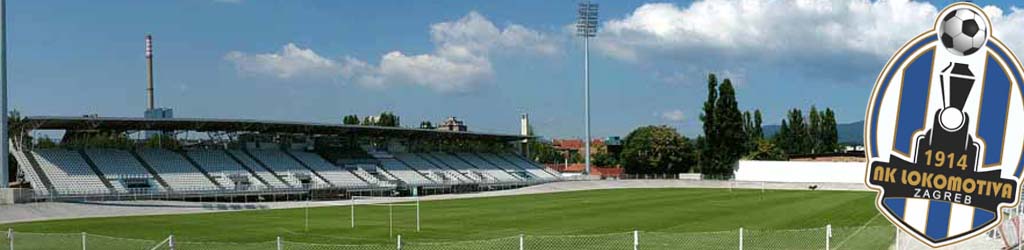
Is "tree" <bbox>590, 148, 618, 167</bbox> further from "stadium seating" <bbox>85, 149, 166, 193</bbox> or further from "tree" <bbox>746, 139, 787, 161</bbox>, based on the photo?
"stadium seating" <bbox>85, 149, 166, 193</bbox>

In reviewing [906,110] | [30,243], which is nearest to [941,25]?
[906,110]

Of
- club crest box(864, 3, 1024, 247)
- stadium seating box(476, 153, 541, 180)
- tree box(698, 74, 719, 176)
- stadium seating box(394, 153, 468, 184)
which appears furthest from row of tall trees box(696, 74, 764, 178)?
club crest box(864, 3, 1024, 247)

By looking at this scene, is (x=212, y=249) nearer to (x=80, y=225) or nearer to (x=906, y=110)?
(x=80, y=225)

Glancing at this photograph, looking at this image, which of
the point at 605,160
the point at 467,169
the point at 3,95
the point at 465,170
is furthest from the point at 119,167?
the point at 605,160

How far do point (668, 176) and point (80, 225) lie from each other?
2428 inches

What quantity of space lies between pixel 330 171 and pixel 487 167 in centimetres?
1748

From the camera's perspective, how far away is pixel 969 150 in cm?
513

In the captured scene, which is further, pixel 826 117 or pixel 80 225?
pixel 826 117

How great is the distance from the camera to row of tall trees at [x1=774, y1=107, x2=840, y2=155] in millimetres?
105438

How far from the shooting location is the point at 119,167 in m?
54.3

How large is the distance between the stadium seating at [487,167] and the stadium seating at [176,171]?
25263 mm

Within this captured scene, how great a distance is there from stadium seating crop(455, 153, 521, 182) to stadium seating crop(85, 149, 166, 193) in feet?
93.2

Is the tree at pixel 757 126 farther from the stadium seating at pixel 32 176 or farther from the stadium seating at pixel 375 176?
the stadium seating at pixel 32 176

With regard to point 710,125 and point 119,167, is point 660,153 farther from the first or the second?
point 119,167
